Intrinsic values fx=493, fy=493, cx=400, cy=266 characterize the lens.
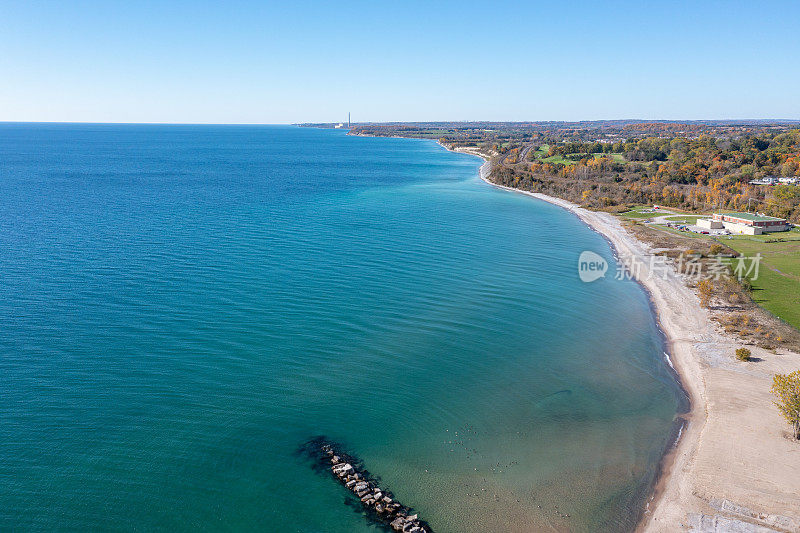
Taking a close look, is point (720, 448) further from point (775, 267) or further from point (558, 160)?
point (558, 160)

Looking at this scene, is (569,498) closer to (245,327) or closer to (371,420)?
(371,420)

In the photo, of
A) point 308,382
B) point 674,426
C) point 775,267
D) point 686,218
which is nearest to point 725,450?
point 674,426

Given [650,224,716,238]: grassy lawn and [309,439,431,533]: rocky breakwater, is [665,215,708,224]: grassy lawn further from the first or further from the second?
[309,439,431,533]: rocky breakwater

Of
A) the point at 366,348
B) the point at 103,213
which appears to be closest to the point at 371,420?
the point at 366,348

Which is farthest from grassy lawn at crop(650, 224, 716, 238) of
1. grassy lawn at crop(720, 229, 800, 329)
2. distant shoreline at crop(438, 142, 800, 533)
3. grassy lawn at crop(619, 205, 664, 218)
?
distant shoreline at crop(438, 142, 800, 533)

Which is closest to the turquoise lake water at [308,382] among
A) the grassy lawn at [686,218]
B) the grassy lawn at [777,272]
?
the grassy lawn at [777,272]
